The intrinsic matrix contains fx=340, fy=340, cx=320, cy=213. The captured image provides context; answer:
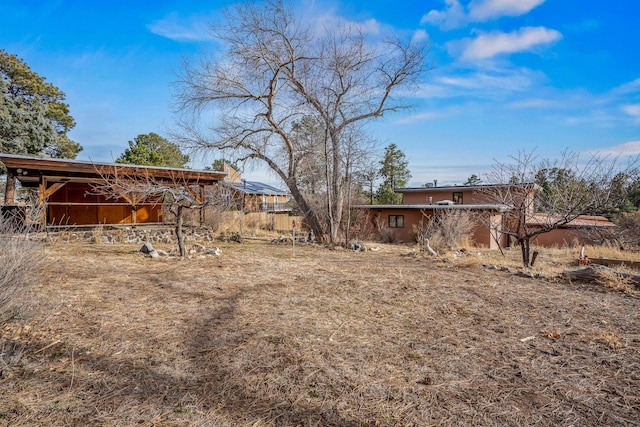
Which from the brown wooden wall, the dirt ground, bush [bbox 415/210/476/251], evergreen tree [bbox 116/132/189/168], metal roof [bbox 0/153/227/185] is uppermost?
evergreen tree [bbox 116/132/189/168]

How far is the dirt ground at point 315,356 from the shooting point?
2291 millimetres

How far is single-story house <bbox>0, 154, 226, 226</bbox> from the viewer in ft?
36.1

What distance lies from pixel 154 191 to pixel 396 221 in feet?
54.7

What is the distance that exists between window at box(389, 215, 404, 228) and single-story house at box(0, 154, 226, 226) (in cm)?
1255

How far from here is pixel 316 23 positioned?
44.7 feet

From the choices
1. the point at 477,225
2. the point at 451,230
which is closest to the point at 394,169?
the point at 477,225

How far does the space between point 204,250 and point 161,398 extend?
26.1ft

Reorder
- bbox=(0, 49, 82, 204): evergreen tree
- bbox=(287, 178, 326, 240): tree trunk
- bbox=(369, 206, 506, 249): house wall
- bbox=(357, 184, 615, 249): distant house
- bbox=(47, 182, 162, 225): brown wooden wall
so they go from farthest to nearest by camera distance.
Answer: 1. bbox=(369, 206, 506, 249): house wall
2. bbox=(357, 184, 615, 249): distant house
3. bbox=(0, 49, 82, 204): evergreen tree
4. bbox=(287, 178, 326, 240): tree trunk
5. bbox=(47, 182, 162, 225): brown wooden wall

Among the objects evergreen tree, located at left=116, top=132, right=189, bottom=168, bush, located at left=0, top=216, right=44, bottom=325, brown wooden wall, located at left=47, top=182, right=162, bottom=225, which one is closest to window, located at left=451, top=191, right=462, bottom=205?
evergreen tree, located at left=116, top=132, right=189, bottom=168

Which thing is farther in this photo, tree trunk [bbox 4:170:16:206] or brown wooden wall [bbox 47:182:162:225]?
brown wooden wall [bbox 47:182:162:225]

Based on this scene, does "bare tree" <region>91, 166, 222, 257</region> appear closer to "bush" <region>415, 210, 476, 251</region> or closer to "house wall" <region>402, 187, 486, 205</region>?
"bush" <region>415, 210, 476, 251</region>

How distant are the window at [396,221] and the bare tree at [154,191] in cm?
1309

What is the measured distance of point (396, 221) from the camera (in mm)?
22984

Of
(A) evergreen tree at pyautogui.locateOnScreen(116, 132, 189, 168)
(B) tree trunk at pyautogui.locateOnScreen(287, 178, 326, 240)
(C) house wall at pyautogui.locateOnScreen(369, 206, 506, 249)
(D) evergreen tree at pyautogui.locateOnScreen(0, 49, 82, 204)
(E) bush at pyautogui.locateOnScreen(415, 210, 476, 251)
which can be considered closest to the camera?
(B) tree trunk at pyautogui.locateOnScreen(287, 178, 326, 240)
